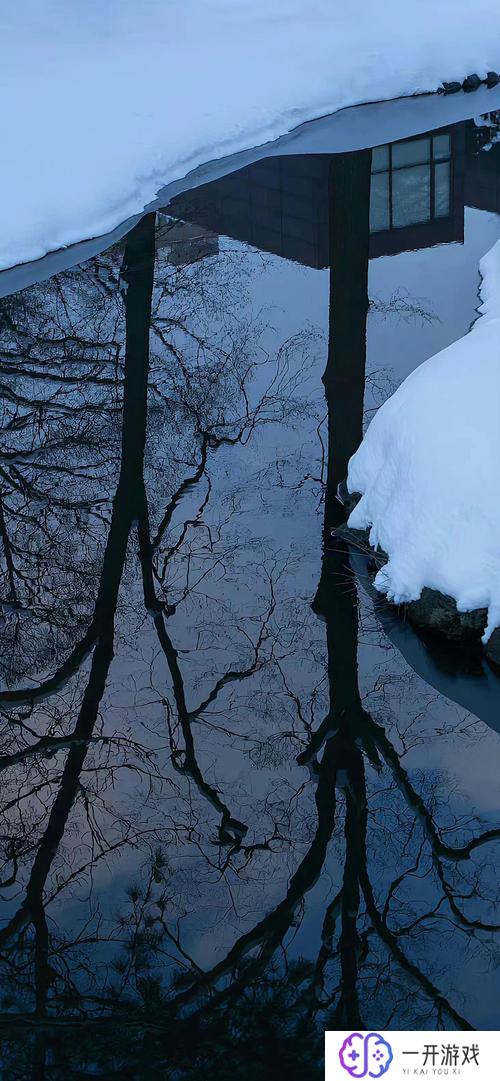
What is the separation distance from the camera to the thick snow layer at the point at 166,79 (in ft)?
55.2

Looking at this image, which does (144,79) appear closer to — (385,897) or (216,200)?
(216,200)

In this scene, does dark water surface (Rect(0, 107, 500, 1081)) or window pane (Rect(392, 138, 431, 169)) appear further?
window pane (Rect(392, 138, 431, 169))

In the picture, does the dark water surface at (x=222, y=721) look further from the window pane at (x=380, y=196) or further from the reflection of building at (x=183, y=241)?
the window pane at (x=380, y=196)

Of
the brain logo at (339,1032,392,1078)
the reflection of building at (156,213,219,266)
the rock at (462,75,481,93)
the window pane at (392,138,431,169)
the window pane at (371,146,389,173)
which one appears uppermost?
the rock at (462,75,481,93)

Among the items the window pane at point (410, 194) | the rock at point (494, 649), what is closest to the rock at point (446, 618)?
the rock at point (494, 649)

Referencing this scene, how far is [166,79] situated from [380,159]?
446 cm

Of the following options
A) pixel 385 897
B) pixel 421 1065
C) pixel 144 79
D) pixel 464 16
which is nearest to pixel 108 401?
pixel 385 897

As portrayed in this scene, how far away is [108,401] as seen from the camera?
12.0m

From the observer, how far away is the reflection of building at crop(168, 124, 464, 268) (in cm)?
1691

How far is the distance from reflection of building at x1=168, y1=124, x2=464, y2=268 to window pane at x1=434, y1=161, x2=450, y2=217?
0.02 metres

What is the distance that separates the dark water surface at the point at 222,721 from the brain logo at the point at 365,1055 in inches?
4.6

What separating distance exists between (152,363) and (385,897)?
818 centimetres

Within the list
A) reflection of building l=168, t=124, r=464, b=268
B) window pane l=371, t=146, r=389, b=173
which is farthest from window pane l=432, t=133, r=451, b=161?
window pane l=371, t=146, r=389, b=173

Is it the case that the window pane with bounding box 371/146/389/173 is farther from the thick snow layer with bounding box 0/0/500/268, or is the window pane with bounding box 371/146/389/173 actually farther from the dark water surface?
the dark water surface
